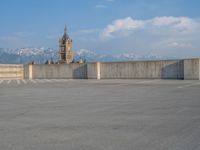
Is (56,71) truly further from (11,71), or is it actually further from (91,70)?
(11,71)

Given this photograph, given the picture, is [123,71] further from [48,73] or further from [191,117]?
[191,117]

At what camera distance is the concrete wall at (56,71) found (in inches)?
1496

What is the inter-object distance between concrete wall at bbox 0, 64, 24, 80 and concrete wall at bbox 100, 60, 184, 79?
41.3 ft

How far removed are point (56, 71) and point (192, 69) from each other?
17850mm

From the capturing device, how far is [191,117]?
25.7 feet

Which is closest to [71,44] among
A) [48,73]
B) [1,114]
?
[48,73]

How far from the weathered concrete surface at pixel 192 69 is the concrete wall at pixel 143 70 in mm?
857

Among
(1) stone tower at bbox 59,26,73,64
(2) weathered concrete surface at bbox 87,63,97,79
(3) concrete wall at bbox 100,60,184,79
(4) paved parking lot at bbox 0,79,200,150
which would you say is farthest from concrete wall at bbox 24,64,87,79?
(1) stone tower at bbox 59,26,73,64

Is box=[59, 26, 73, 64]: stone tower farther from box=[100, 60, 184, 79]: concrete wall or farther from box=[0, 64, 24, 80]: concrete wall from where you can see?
box=[100, 60, 184, 79]: concrete wall

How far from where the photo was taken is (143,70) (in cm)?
3325

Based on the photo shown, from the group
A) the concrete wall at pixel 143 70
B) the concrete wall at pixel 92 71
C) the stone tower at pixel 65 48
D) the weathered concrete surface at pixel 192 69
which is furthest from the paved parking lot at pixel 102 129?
the stone tower at pixel 65 48

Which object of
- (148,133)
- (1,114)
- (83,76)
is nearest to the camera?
(148,133)

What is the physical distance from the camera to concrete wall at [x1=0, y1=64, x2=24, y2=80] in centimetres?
4031

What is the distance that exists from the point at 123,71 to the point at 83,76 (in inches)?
220
